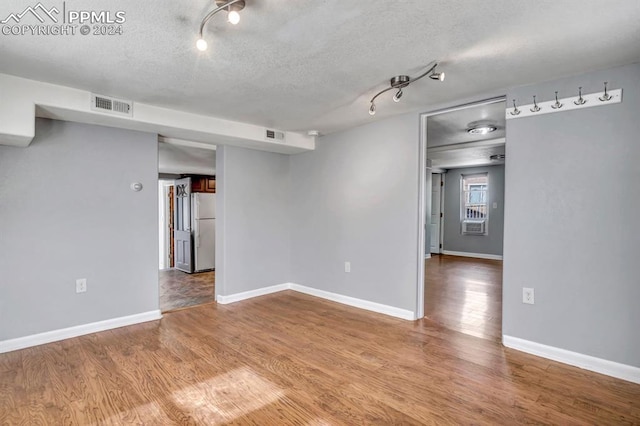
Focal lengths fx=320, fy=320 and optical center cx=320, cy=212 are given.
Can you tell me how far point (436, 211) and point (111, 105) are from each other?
7.99 m

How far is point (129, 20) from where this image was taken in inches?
70.6

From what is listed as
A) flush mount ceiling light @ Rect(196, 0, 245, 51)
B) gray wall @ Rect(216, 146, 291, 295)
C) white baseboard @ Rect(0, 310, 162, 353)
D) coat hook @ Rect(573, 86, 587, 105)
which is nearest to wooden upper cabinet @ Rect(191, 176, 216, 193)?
gray wall @ Rect(216, 146, 291, 295)

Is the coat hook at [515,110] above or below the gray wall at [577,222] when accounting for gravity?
above

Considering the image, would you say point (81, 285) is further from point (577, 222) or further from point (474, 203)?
point (474, 203)

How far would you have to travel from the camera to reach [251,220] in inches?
179

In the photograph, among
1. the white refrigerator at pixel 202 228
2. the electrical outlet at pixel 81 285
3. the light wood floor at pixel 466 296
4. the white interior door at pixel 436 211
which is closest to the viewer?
the electrical outlet at pixel 81 285

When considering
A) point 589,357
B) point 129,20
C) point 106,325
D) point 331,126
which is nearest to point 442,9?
point 129,20

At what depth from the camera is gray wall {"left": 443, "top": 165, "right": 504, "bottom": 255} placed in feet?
26.1

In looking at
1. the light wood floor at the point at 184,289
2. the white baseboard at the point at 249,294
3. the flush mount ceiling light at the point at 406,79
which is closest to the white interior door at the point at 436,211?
the white baseboard at the point at 249,294

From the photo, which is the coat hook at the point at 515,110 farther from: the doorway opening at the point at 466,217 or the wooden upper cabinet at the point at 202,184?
the wooden upper cabinet at the point at 202,184

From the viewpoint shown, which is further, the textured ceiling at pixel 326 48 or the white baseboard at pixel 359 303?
the white baseboard at pixel 359 303

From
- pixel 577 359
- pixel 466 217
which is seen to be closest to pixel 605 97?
pixel 577 359

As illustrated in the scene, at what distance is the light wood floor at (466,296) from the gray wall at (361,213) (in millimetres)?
597

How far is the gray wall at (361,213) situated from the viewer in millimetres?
3600
